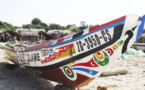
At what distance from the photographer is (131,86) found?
4625 mm

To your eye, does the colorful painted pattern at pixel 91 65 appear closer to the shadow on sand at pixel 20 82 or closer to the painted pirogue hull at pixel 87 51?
the painted pirogue hull at pixel 87 51

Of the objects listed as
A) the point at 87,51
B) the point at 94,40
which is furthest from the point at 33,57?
the point at 94,40

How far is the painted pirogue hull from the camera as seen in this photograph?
8.91ft

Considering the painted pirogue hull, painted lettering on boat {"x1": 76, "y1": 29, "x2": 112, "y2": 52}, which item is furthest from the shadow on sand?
painted lettering on boat {"x1": 76, "y1": 29, "x2": 112, "y2": 52}

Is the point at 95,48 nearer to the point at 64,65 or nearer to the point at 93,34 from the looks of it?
the point at 93,34

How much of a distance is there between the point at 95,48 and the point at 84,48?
0.26 metres

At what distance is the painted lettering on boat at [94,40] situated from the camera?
2818 mm

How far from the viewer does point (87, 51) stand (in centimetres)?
296

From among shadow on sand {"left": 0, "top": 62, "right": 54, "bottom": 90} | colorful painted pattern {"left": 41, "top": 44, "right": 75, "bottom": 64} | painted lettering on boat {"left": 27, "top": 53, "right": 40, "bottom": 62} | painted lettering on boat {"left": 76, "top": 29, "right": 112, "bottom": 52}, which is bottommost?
shadow on sand {"left": 0, "top": 62, "right": 54, "bottom": 90}

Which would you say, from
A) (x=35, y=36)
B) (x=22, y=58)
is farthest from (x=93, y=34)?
(x=35, y=36)

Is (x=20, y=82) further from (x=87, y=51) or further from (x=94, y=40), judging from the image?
(x=94, y=40)

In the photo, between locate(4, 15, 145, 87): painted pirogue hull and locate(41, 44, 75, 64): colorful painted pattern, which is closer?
locate(4, 15, 145, 87): painted pirogue hull

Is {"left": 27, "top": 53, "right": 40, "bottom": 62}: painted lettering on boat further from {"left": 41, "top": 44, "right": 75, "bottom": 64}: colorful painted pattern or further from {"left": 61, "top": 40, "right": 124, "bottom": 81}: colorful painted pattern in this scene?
{"left": 61, "top": 40, "right": 124, "bottom": 81}: colorful painted pattern

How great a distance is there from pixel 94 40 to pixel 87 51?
0.30 metres
